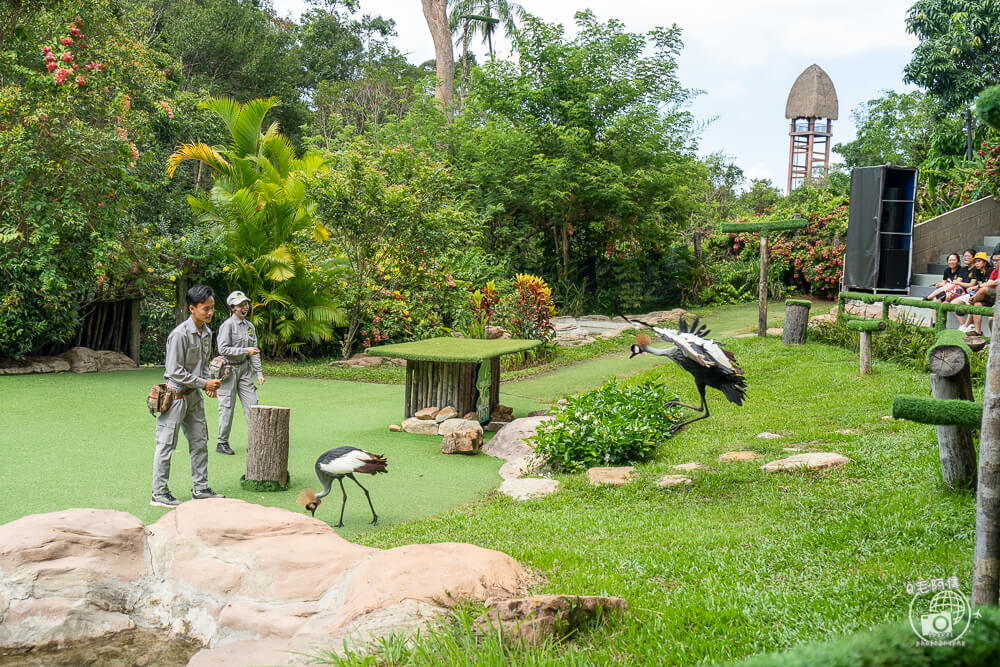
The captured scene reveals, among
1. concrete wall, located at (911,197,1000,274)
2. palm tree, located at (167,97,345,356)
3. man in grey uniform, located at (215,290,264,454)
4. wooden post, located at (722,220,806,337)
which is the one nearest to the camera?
man in grey uniform, located at (215,290,264,454)

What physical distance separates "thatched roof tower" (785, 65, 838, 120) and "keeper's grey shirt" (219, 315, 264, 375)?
43.7m

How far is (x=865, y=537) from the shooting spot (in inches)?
181

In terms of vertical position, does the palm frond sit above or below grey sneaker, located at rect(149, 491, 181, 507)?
above

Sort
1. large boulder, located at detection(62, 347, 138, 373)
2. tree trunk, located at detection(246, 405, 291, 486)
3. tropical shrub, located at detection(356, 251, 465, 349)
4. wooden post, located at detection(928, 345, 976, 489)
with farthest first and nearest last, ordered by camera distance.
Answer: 1. tropical shrub, located at detection(356, 251, 465, 349)
2. large boulder, located at detection(62, 347, 138, 373)
3. tree trunk, located at detection(246, 405, 291, 486)
4. wooden post, located at detection(928, 345, 976, 489)

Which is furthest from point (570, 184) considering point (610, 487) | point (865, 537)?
point (865, 537)

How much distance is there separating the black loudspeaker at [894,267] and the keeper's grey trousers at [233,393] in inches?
Result: 536

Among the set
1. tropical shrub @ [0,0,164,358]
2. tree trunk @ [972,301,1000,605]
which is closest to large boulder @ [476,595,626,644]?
tree trunk @ [972,301,1000,605]

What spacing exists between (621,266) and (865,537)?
18.2 meters

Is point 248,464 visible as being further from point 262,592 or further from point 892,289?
point 892,289

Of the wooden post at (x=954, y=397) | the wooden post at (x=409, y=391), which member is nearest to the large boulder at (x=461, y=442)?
the wooden post at (x=409, y=391)

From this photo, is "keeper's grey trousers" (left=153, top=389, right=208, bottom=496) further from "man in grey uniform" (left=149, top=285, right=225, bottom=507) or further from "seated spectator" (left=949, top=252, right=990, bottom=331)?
"seated spectator" (left=949, top=252, right=990, bottom=331)

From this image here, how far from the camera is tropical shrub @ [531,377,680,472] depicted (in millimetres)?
7797
